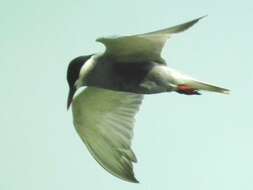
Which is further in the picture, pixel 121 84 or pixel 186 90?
pixel 121 84

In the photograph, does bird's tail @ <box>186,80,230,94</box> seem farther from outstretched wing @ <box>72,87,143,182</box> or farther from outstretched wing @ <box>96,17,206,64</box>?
outstretched wing @ <box>72,87,143,182</box>

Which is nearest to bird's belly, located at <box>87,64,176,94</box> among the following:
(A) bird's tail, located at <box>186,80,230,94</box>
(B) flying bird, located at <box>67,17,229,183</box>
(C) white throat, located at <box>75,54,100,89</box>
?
(B) flying bird, located at <box>67,17,229,183</box>

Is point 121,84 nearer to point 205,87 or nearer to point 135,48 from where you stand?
point 135,48

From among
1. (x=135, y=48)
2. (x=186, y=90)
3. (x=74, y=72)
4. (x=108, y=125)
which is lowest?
(x=108, y=125)

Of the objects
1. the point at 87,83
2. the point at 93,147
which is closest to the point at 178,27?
the point at 87,83

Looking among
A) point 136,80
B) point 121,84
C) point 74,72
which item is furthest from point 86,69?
point 136,80

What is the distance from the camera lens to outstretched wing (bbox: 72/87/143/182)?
9.74 m

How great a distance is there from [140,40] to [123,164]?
4.88 ft

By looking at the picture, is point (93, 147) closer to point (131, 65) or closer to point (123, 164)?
point (123, 164)

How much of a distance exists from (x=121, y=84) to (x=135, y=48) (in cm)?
43

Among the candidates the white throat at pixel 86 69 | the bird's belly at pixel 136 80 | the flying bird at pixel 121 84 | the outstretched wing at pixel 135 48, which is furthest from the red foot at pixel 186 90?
the white throat at pixel 86 69

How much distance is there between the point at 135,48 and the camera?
935 centimetres

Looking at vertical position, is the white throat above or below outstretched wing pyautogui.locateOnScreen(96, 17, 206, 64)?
below

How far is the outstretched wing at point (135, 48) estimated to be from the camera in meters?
9.02
